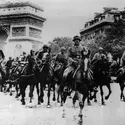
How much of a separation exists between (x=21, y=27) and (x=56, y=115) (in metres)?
33.8

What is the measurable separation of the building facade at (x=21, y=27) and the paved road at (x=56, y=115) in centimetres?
2937

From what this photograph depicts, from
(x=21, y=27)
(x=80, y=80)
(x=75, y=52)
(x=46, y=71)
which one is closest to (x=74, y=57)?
(x=75, y=52)

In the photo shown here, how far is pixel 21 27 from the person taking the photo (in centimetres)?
4284

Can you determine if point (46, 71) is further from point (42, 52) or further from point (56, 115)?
point (56, 115)

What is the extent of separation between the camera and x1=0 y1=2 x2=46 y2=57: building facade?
4138cm

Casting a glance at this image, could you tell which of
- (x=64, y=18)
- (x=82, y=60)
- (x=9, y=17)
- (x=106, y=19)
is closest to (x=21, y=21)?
(x=9, y=17)

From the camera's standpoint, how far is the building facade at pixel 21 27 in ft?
136

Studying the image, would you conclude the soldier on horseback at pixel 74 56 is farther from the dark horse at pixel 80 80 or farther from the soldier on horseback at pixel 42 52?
the soldier on horseback at pixel 42 52

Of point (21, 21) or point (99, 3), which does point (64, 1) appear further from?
point (21, 21)

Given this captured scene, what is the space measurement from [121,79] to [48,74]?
10.1ft

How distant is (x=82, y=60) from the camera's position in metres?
8.87

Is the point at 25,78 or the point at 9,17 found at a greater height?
the point at 9,17

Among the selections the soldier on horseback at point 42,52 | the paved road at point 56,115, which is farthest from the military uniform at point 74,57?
the soldier on horseback at point 42,52

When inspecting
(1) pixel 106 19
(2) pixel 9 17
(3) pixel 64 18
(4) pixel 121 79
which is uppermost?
(2) pixel 9 17
